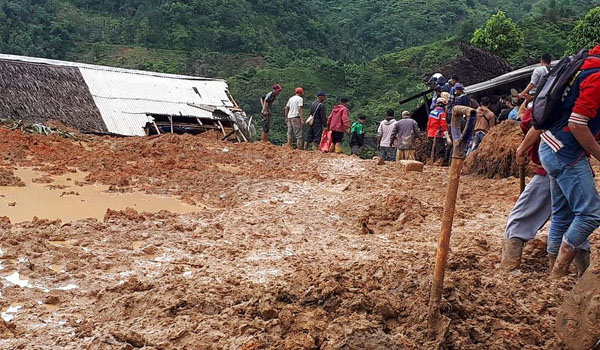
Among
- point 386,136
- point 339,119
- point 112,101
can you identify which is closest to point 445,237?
point 386,136

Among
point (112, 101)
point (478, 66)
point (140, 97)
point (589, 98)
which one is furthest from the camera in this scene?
point (140, 97)

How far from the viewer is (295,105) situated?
1402 centimetres

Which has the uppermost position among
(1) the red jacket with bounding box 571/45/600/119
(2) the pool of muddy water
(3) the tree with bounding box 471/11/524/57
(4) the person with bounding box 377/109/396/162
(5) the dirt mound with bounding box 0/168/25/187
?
(3) the tree with bounding box 471/11/524/57

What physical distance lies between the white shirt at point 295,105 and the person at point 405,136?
2.32 m

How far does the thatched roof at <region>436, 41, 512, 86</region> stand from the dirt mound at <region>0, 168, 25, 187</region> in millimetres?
13905

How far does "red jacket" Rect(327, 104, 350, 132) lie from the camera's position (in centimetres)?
1342

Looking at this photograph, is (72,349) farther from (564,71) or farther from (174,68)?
(174,68)

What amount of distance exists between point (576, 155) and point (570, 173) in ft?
0.40

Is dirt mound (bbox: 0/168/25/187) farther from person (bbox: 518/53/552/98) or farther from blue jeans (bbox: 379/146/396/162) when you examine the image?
blue jeans (bbox: 379/146/396/162)

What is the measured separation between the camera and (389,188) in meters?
Result: 9.17

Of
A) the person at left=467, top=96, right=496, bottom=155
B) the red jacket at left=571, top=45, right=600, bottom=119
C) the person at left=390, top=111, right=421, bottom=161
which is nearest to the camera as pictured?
the red jacket at left=571, top=45, right=600, bottom=119

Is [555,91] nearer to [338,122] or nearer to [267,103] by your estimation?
[338,122]

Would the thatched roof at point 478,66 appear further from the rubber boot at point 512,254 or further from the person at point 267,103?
the rubber boot at point 512,254

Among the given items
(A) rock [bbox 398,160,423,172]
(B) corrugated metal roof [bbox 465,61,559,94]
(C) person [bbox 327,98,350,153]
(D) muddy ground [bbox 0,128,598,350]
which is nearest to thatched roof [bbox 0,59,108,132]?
(C) person [bbox 327,98,350,153]
